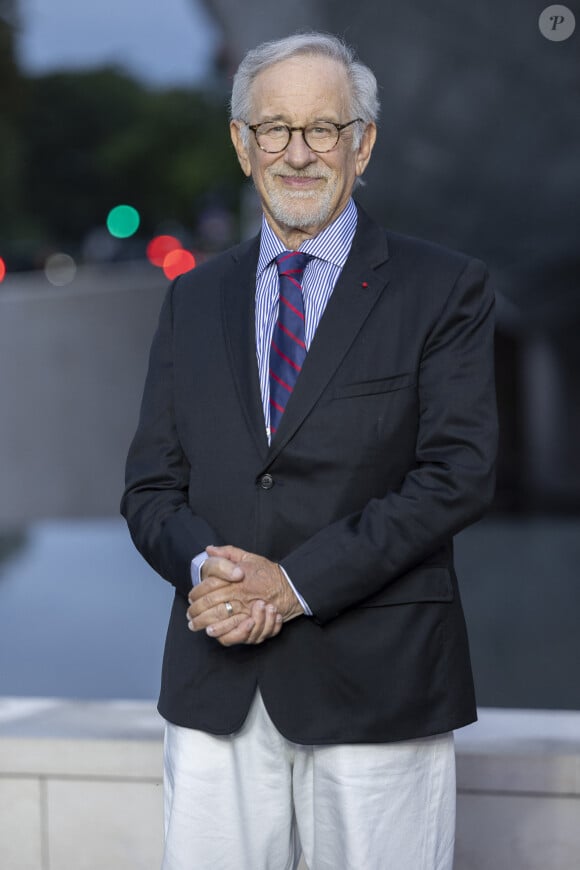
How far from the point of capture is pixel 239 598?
2.13 meters

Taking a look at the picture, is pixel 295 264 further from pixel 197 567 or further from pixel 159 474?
pixel 197 567

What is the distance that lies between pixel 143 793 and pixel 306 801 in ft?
3.95

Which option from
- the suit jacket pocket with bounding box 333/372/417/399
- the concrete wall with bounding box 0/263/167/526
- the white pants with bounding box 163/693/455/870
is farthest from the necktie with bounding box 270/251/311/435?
the concrete wall with bounding box 0/263/167/526

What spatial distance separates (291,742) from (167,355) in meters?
0.79

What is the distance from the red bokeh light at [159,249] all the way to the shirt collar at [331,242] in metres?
22.2

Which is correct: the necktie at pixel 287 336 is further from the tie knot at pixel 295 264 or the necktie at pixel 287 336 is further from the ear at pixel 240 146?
the ear at pixel 240 146

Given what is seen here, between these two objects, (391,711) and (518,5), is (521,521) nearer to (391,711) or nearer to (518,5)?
(518,5)

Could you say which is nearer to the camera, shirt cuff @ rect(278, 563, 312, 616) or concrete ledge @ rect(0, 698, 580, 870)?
shirt cuff @ rect(278, 563, 312, 616)

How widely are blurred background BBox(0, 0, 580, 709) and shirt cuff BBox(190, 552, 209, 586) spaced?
1.33 metres

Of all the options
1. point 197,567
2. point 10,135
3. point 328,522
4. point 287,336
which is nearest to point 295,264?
point 287,336

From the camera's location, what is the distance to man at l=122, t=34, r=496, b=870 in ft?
7.27

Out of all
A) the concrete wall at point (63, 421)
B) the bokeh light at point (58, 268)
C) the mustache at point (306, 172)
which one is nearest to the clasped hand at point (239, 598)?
the mustache at point (306, 172)

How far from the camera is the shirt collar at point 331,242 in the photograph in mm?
2371

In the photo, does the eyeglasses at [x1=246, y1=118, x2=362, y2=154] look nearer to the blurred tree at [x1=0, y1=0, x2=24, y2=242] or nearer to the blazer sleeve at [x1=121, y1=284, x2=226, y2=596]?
the blazer sleeve at [x1=121, y1=284, x2=226, y2=596]
